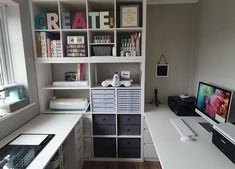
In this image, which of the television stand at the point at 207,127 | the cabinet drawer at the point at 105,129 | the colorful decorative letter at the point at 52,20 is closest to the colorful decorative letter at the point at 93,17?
the colorful decorative letter at the point at 52,20

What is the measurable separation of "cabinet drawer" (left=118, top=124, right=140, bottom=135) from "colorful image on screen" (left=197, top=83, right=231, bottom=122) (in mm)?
878

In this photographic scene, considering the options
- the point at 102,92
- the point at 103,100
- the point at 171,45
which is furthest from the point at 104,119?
the point at 171,45

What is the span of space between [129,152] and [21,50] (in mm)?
2004

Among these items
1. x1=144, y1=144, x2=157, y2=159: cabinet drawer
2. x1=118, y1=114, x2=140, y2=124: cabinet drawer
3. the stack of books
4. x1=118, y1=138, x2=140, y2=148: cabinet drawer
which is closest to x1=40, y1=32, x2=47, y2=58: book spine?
the stack of books

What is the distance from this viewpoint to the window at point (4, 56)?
A: 1831 millimetres

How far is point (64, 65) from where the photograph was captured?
2.50m

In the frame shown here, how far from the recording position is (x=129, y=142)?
233cm

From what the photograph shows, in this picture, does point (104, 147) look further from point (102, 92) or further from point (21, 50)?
point (21, 50)

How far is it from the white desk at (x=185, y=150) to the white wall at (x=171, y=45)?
31.7 inches

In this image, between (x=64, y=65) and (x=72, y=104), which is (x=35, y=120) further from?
(x=64, y=65)

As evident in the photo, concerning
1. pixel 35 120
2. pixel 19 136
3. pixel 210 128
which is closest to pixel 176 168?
pixel 210 128

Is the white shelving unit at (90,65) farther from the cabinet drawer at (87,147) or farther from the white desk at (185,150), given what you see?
the white desk at (185,150)

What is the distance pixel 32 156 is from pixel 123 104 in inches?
48.9

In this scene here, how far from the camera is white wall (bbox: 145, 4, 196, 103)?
7.84 ft
